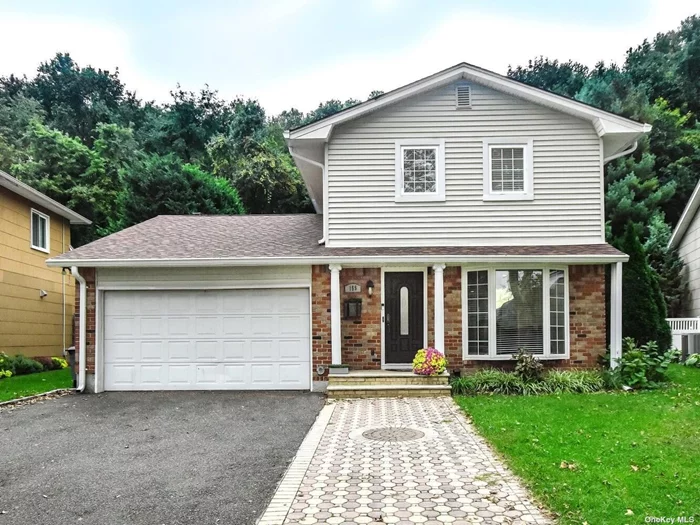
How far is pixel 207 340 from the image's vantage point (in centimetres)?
1089

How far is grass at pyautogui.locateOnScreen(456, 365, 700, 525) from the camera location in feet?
13.8

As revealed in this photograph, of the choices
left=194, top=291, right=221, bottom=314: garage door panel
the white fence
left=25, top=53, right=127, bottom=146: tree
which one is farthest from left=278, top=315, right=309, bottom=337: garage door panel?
left=25, top=53, right=127, bottom=146: tree

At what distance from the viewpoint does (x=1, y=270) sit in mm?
14164

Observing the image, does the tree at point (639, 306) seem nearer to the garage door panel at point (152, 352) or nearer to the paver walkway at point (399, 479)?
the paver walkway at point (399, 479)

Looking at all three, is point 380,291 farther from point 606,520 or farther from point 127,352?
point 606,520

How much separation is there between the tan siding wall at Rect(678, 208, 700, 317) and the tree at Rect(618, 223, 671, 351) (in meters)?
4.60

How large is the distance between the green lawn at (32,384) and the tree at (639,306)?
39.7 feet

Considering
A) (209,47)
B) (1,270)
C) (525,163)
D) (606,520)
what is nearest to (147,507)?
(606,520)

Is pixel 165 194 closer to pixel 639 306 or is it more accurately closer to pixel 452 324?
pixel 452 324

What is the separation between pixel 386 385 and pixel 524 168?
5.06 m

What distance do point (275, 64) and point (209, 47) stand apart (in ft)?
19.8

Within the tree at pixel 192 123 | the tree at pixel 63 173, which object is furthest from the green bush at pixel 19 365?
the tree at pixel 192 123

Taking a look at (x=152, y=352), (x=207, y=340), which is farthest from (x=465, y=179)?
(x=152, y=352)

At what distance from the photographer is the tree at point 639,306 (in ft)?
39.8
